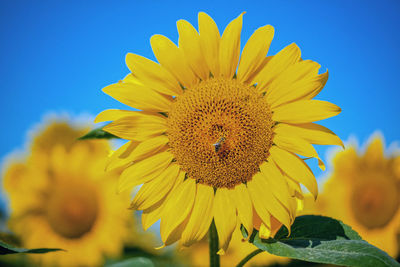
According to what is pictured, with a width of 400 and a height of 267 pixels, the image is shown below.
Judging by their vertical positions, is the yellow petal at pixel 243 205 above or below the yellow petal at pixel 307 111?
below

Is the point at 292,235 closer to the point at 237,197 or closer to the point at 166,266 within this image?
the point at 237,197

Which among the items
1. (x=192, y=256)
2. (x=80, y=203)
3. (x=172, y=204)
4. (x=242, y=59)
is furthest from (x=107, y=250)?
(x=242, y=59)

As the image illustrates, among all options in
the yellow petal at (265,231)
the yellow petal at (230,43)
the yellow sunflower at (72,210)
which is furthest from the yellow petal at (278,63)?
the yellow sunflower at (72,210)

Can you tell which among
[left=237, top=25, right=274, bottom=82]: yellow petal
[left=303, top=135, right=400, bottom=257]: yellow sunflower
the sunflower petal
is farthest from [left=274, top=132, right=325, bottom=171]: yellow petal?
[left=303, top=135, right=400, bottom=257]: yellow sunflower

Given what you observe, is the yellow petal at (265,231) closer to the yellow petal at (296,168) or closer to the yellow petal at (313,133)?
the yellow petal at (296,168)

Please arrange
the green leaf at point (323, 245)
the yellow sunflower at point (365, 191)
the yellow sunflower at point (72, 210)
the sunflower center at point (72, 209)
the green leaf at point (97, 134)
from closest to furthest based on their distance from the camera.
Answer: the green leaf at point (323, 245)
the green leaf at point (97, 134)
the yellow sunflower at point (72, 210)
the sunflower center at point (72, 209)
the yellow sunflower at point (365, 191)

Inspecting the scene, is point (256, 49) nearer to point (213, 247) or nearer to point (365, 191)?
point (213, 247)
